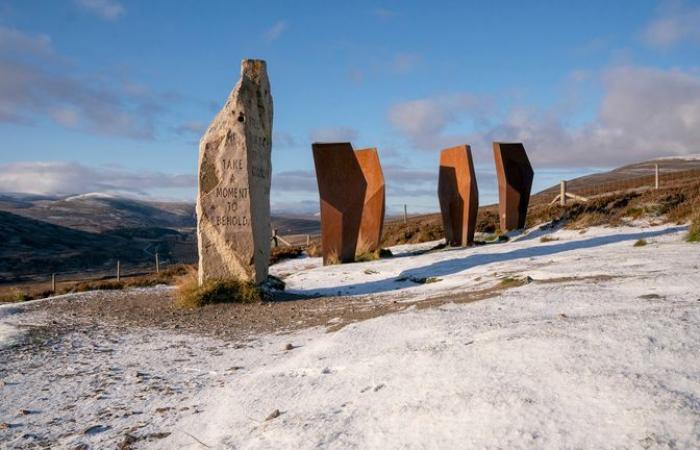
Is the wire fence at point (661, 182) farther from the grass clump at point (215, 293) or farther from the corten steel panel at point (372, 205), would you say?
the grass clump at point (215, 293)

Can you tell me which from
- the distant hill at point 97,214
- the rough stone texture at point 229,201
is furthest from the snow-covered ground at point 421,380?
the distant hill at point 97,214

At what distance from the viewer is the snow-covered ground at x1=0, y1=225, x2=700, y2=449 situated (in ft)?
8.70

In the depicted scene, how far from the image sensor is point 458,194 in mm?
16812

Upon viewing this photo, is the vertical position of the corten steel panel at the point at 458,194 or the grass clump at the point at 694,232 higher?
the corten steel panel at the point at 458,194

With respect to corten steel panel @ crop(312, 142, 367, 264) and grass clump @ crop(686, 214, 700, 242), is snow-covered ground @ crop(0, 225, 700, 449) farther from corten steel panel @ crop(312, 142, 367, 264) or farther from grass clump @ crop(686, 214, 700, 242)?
corten steel panel @ crop(312, 142, 367, 264)

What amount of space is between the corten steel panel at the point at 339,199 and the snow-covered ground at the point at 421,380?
7915mm

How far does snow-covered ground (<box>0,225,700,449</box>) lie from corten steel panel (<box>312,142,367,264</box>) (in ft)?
26.0

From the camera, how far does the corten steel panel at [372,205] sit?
16438 mm

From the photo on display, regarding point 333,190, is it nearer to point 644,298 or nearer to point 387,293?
point 387,293

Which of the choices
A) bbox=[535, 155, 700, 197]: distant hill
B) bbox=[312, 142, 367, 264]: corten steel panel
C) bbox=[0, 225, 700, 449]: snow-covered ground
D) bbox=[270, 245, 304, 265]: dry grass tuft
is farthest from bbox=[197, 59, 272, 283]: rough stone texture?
bbox=[535, 155, 700, 197]: distant hill

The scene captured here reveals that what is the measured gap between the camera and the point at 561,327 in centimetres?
388

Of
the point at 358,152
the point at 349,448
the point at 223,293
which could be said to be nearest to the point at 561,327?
the point at 349,448

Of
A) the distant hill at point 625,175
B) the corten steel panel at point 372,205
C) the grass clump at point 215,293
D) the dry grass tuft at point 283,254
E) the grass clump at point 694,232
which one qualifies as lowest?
the grass clump at point 215,293

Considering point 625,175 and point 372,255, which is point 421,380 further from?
point 625,175
